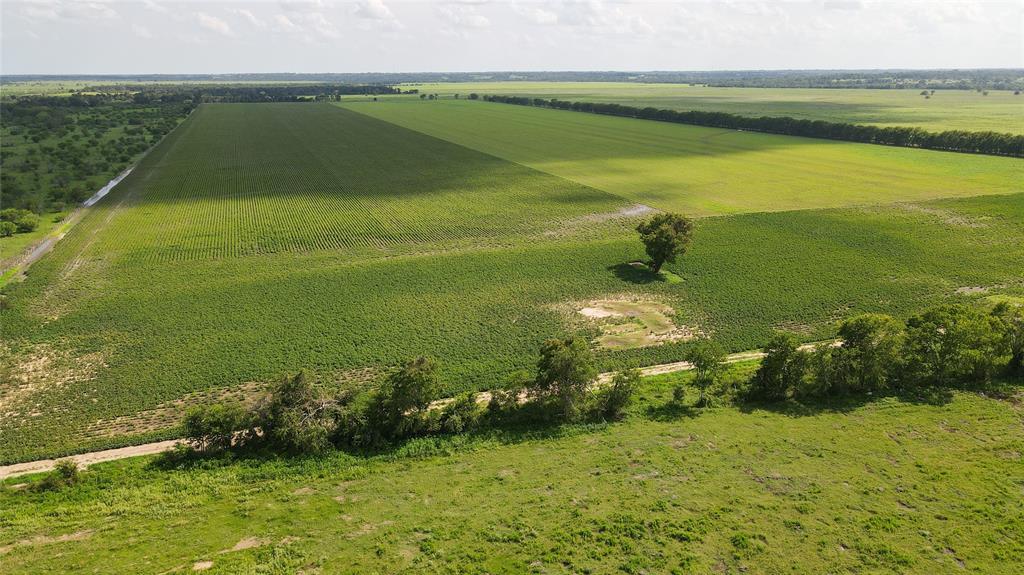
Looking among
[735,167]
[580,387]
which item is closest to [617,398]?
[580,387]

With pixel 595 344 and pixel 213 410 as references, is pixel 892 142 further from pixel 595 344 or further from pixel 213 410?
pixel 213 410

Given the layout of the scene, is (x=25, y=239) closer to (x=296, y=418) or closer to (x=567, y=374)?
(x=296, y=418)

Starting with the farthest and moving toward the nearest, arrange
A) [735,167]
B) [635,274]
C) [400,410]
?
[735,167] < [635,274] < [400,410]

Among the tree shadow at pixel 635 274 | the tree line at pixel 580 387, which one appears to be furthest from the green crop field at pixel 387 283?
the tree line at pixel 580 387

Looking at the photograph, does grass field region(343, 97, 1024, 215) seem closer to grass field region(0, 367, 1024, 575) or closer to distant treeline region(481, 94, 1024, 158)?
A: distant treeline region(481, 94, 1024, 158)

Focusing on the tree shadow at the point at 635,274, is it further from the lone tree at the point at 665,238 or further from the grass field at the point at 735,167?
the grass field at the point at 735,167

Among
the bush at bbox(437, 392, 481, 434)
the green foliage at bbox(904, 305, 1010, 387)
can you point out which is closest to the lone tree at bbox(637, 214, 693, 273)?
the green foliage at bbox(904, 305, 1010, 387)

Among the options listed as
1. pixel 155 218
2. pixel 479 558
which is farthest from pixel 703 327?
pixel 155 218
